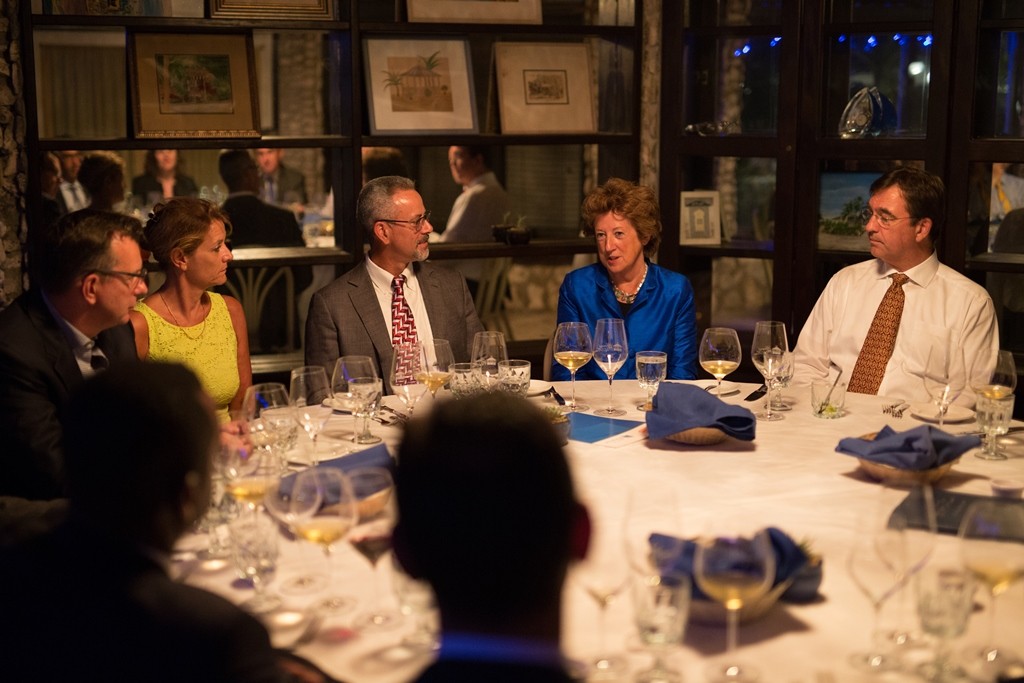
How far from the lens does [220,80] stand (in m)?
4.66

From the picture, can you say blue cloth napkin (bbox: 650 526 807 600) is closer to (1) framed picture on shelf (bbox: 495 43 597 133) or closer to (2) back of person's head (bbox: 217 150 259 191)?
(1) framed picture on shelf (bbox: 495 43 597 133)

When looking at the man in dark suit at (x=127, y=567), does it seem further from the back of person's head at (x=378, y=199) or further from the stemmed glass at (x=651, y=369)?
the back of person's head at (x=378, y=199)

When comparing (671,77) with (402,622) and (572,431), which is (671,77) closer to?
(572,431)

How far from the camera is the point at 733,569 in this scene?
1535 mm

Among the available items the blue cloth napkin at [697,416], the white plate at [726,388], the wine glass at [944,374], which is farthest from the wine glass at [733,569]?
the white plate at [726,388]

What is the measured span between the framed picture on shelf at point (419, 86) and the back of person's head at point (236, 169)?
79 centimetres

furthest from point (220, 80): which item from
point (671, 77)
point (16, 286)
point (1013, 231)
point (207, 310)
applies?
point (1013, 231)

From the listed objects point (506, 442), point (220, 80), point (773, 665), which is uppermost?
point (220, 80)

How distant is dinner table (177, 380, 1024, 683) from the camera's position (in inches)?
63.1

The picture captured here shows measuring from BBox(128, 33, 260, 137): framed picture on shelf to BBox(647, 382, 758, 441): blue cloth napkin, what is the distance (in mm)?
2605

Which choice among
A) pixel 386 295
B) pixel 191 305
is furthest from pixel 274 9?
pixel 191 305

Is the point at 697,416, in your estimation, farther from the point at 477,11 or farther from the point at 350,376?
the point at 477,11

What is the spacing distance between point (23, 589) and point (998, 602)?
1386 millimetres

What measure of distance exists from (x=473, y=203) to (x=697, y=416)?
2.88m
